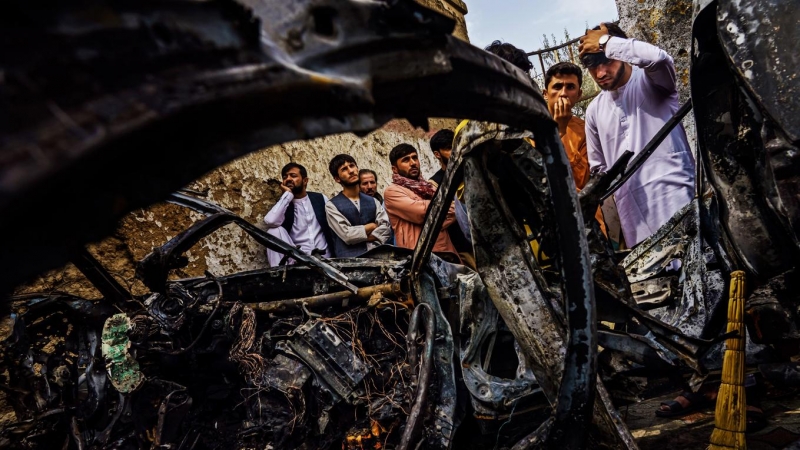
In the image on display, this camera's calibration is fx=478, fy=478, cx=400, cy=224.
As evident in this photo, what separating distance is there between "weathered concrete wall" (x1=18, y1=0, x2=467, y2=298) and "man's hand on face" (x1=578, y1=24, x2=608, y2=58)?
2.25 metres

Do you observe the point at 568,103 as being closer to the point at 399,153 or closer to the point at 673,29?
the point at 673,29

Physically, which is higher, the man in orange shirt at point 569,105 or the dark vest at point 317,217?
the man in orange shirt at point 569,105

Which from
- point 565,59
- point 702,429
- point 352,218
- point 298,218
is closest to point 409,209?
point 352,218

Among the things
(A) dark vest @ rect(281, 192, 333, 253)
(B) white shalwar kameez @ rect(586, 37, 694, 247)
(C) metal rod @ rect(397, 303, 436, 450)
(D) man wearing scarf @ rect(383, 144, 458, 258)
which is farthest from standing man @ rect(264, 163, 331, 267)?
(B) white shalwar kameez @ rect(586, 37, 694, 247)

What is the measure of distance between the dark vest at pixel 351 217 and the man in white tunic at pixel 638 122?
209cm

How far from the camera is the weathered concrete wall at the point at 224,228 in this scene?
4.39m

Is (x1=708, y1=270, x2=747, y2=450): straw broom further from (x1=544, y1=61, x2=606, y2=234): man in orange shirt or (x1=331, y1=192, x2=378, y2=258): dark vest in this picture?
(x1=331, y1=192, x2=378, y2=258): dark vest

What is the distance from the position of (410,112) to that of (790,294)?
216 cm

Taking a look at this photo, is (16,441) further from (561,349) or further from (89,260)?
(561,349)

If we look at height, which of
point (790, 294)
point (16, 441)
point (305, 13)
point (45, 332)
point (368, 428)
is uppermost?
point (305, 13)

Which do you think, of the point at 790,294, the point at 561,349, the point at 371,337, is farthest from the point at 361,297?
the point at 790,294

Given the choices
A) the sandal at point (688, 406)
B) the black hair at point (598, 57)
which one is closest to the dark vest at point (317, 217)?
the black hair at point (598, 57)

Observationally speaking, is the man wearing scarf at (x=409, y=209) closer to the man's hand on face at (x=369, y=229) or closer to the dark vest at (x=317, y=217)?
the man's hand on face at (x=369, y=229)

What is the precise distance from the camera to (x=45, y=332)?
2.92 meters
